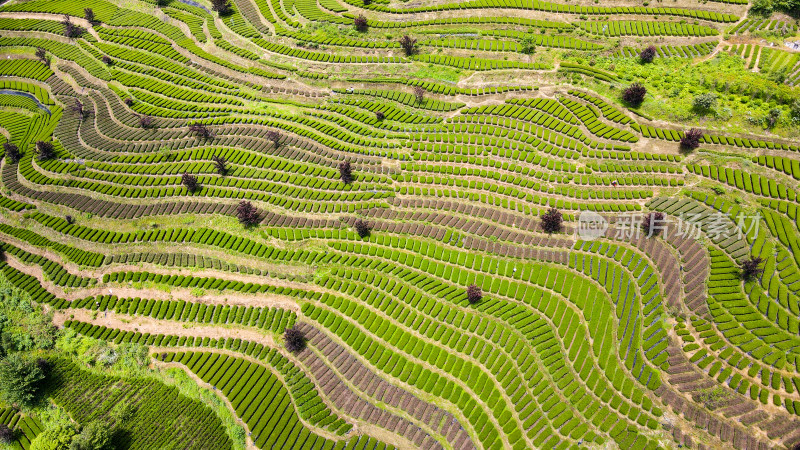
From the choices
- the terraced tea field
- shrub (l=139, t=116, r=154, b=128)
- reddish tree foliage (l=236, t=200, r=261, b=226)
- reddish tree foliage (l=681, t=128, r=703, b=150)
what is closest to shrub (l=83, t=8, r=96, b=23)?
the terraced tea field

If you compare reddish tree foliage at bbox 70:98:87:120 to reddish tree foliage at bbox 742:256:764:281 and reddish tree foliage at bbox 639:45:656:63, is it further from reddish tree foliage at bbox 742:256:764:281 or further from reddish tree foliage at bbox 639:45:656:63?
reddish tree foliage at bbox 742:256:764:281

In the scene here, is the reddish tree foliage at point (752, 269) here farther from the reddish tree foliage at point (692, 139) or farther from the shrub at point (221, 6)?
the shrub at point (221, 6)

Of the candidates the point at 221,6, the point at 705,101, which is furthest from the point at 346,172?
the point at 705,101

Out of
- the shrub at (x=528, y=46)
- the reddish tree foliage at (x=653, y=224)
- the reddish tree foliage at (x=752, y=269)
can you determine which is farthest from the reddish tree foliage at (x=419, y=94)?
the reddish tree foliage at (x=752, y=269)

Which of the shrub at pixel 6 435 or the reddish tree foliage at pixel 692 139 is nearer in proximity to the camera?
the shrub at pixel 6 435

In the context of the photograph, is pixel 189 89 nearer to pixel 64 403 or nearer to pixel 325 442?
pixel 64 403

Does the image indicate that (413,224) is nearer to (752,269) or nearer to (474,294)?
(474,294)

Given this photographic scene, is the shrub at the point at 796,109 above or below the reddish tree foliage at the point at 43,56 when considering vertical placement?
below
